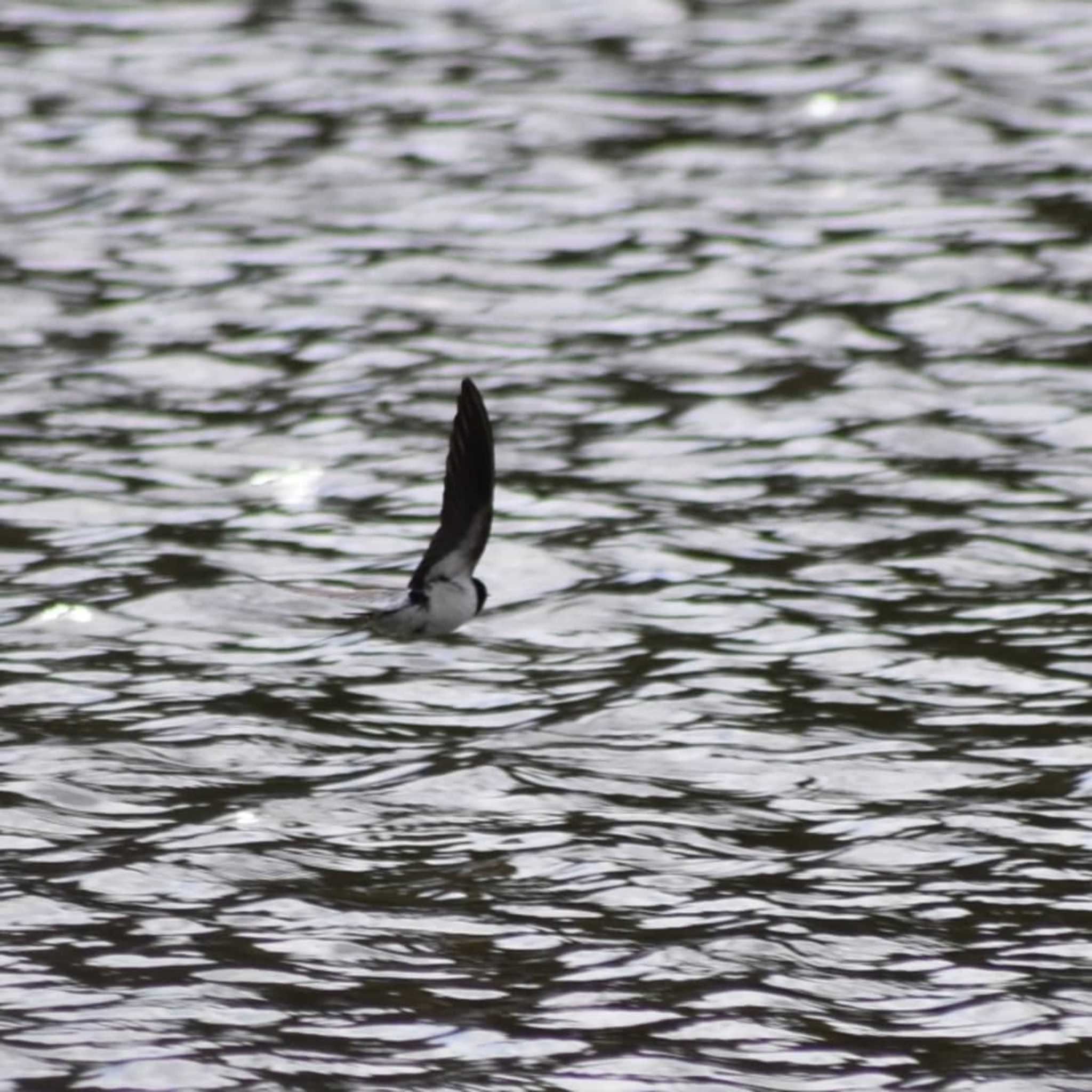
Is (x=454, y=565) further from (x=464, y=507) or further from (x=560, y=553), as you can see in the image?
(x=560, y=553)

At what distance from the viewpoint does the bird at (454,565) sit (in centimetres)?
695

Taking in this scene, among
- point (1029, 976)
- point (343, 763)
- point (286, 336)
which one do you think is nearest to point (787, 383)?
point (286, 336)

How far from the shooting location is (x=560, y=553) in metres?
9.63

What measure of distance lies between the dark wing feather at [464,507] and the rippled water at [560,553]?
0.83 meters

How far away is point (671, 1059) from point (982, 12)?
1197cm

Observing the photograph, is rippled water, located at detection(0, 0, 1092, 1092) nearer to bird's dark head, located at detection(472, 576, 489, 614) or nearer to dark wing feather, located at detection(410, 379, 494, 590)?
bird's dark head, located at detection(472, 576, 489, 614)

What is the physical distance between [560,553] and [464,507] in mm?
2643

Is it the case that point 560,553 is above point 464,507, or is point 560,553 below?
below

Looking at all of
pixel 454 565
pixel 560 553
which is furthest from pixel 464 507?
pixel 560 553

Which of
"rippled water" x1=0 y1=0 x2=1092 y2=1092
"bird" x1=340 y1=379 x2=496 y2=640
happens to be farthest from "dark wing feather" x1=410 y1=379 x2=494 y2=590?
"rippled water" x1=0 y1=0 x2=1092 y2=1092

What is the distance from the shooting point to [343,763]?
784cm

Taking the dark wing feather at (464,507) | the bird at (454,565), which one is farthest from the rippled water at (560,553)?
the dark wing feather at (464,507)

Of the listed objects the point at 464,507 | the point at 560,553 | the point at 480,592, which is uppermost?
the point at 464,507

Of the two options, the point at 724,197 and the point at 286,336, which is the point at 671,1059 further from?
the point at 724,197
